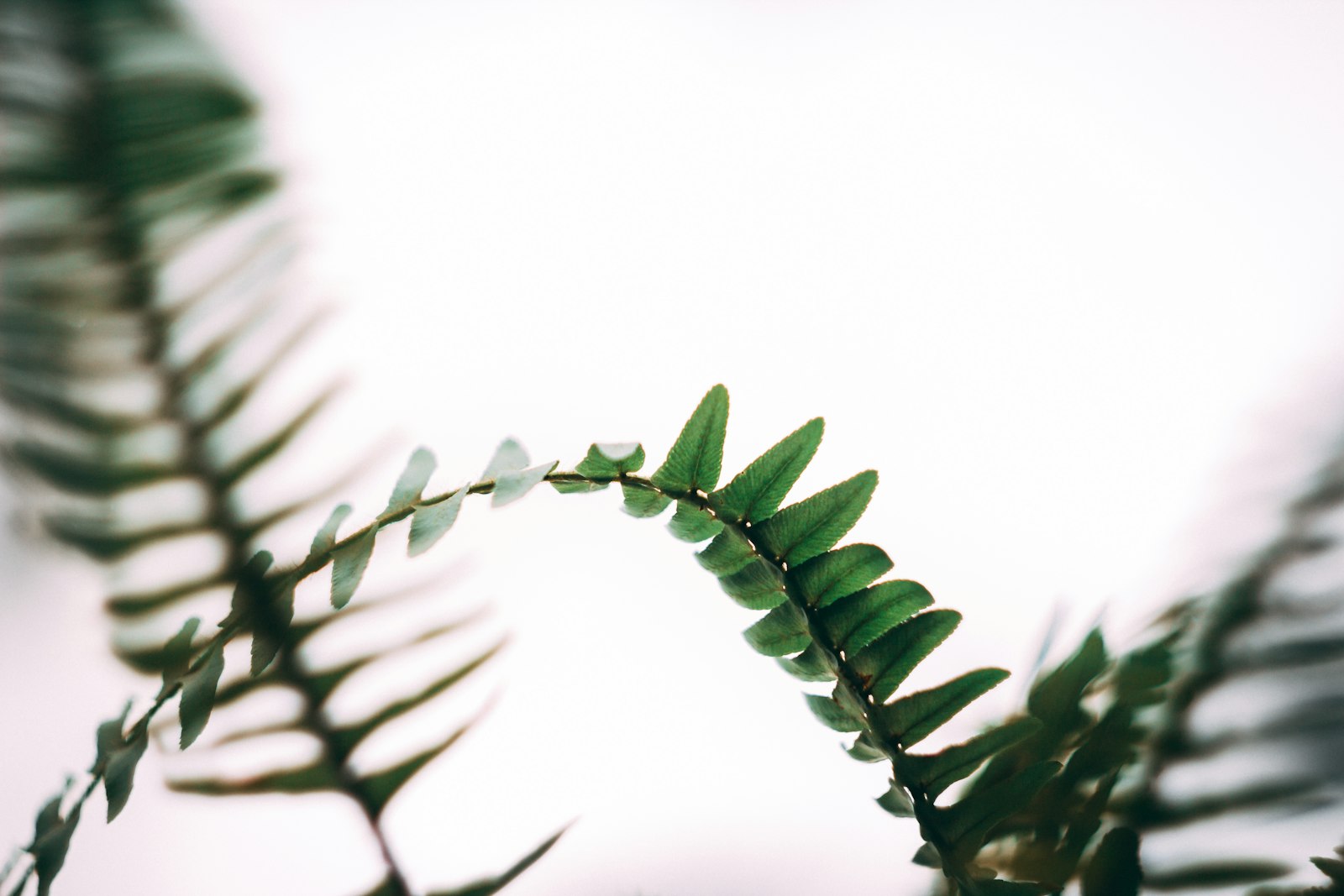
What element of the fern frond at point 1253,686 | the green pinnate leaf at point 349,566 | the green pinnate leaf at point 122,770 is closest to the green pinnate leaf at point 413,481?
the green pinnate leaf at point 349,566

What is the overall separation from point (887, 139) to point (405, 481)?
500mm

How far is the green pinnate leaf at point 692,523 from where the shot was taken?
311 mm

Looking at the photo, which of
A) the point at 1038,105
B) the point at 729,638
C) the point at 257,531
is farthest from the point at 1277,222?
the point at 257,531

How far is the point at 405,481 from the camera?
333 millimetres

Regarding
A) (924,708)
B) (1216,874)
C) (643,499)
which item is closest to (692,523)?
(643,499)

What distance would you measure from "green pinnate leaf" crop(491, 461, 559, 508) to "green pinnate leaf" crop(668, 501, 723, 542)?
0.18 ft

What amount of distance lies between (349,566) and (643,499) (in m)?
0.12

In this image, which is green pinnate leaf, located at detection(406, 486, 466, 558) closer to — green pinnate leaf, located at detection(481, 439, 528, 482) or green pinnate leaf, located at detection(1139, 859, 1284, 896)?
green pinnate leaf, located at detection(481, 439, 528, 482)

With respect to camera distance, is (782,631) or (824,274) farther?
(824,274)

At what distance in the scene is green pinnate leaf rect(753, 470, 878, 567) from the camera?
0.32 meters

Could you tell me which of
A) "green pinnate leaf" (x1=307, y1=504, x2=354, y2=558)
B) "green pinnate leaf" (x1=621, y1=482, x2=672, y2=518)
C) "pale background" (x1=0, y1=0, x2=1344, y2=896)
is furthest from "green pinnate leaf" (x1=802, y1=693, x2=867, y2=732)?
"pale background" (x1=0, y1=0, x2=1344, y2=896)

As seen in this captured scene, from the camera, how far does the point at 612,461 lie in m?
0.30

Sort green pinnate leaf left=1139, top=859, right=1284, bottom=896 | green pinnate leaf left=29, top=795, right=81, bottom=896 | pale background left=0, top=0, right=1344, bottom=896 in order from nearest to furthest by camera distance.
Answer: green pinnate leaf left=29, top=795, right=81, bottom=896 → green pinnate leaf left=1139, top=859, right=1284, bottom=896 → pale background left=0, top=0, right=1344, bottom=896

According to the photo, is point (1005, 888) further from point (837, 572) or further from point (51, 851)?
point (51, 851)
